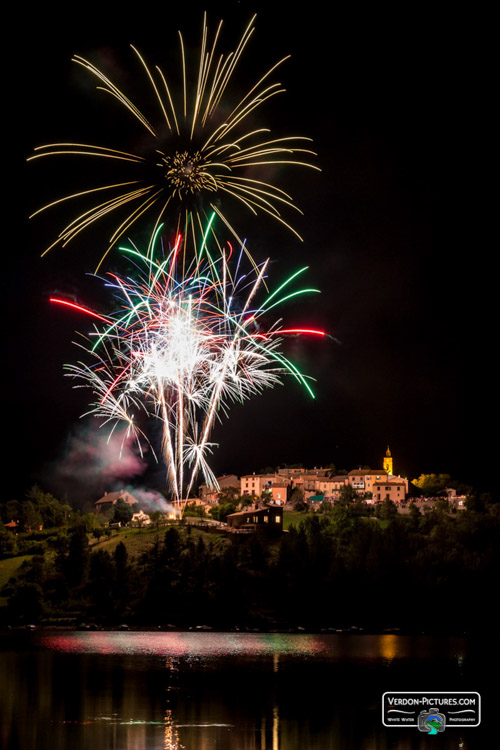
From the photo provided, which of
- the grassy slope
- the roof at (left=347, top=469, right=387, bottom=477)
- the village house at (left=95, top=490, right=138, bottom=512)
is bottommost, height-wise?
the grassy slope

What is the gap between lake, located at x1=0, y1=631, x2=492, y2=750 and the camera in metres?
26.8

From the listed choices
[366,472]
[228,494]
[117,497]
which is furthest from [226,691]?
[366,472]

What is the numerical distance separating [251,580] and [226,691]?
49088mm

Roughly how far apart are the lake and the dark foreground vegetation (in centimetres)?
1716

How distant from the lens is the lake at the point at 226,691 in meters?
26.8

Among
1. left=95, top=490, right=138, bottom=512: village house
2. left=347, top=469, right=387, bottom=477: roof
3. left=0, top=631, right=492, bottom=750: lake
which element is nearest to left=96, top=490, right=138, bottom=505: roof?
left=95, top=490, right=138, bottom=512: village house

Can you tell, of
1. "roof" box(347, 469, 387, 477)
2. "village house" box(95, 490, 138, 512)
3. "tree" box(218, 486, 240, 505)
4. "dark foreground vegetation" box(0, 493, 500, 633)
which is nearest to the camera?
"dark foreground vegetation" box(0, 493, 500, 633)

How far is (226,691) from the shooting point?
122 ft

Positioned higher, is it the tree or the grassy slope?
the tree

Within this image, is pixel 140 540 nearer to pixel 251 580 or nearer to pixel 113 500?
pixel 251 580

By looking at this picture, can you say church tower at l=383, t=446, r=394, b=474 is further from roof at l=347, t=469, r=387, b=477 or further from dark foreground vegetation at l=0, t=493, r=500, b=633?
dark foreground vegetation at l=0, t=493, r=500, b=633

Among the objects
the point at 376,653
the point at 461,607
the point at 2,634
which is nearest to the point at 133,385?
the point at 376,653

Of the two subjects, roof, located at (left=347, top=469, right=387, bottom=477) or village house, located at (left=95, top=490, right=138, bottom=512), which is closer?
village house, located at (left=95, top=490, right=138, bottom=512)

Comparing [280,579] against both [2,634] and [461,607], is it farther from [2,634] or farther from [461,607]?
[2,634]
